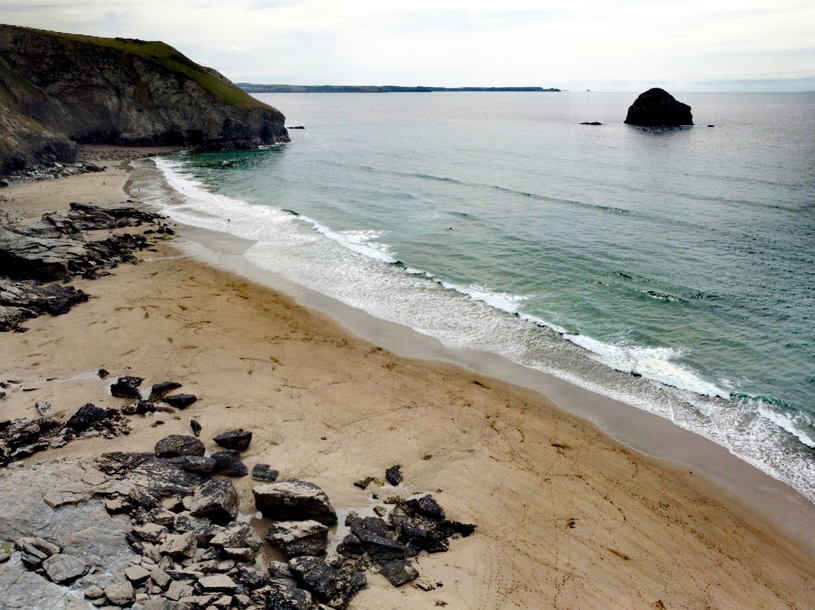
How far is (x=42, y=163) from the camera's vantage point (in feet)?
186

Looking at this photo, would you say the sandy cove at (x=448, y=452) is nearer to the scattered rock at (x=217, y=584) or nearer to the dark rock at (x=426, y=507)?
the dark rock at (x=426, y=507)

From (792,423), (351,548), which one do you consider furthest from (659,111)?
(351,548)

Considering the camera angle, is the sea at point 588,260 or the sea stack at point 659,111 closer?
the sea at point 588,260

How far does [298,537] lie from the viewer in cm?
1137

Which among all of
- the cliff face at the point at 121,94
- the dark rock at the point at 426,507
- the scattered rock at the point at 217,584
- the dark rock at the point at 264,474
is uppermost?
the cliff face at the point at 121,94

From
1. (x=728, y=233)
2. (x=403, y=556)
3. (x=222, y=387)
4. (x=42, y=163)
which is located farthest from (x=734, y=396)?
(x=42, y=163)

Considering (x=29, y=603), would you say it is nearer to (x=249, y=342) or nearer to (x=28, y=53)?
(x=249, y=342)

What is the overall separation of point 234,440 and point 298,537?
176 inches

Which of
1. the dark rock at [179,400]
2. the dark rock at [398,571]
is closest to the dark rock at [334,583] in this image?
the dark rock at [398,571]

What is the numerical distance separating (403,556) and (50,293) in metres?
21.7

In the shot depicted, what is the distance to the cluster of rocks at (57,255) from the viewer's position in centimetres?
2317

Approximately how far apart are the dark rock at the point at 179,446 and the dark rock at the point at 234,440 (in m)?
0.54

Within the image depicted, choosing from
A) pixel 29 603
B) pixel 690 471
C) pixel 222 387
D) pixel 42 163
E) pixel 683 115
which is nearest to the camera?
pixel 29 603

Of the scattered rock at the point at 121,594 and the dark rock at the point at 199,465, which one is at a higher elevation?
the scattered rock at the point at 121,594
